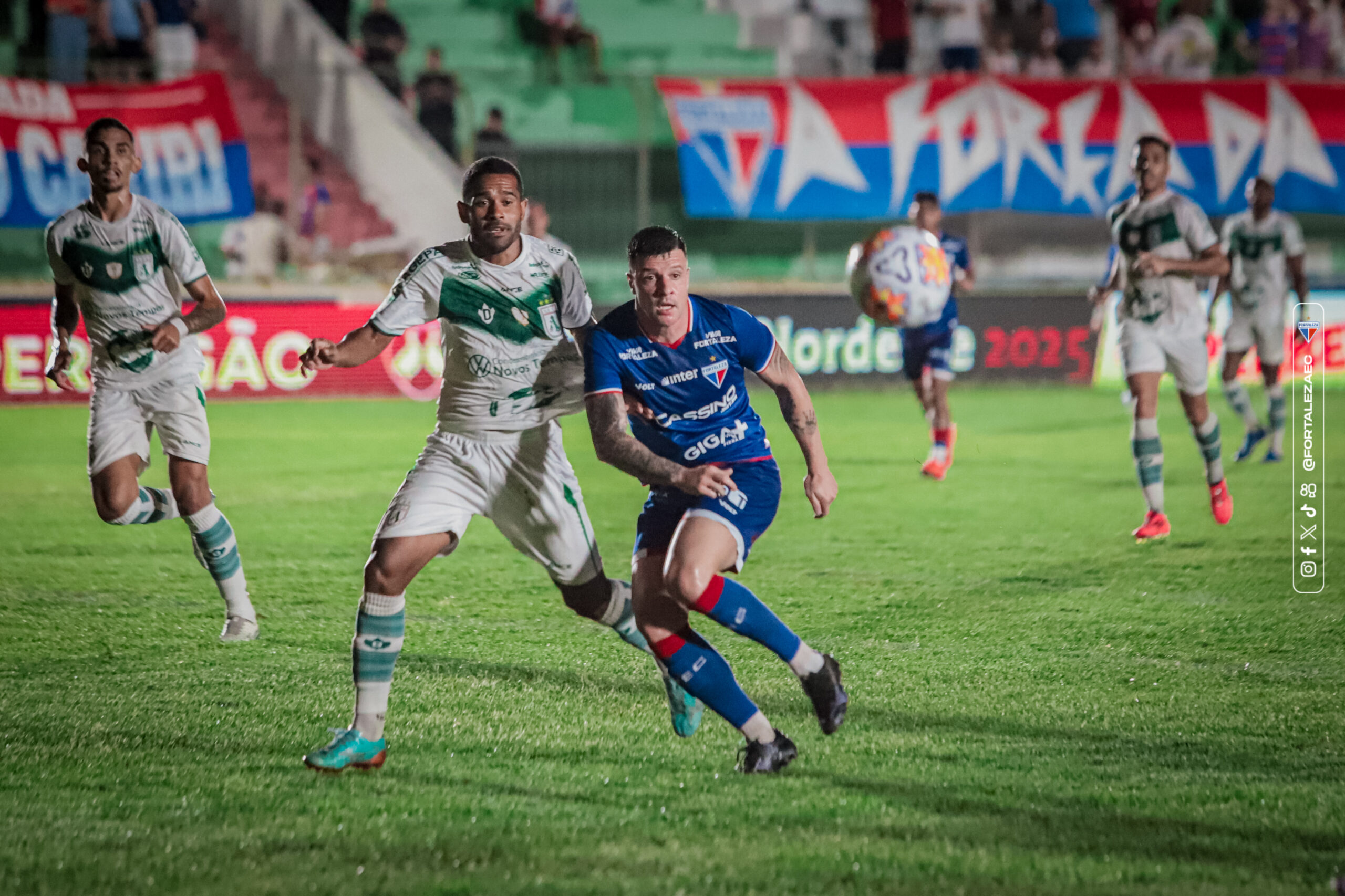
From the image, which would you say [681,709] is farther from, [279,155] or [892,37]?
[892,37]

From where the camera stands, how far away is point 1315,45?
72.6 feet

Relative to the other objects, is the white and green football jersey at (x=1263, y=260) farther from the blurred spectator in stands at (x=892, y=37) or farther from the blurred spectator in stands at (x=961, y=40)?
the blurred spectator in stands at (x=892, y=37)

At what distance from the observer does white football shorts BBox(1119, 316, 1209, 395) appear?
8.73 meters

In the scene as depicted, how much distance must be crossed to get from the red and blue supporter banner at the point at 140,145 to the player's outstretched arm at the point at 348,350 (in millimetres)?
14419

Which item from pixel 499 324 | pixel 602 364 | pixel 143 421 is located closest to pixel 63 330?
pixel 143 421

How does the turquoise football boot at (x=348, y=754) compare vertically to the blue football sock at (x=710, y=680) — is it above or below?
below

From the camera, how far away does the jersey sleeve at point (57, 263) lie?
248 inches

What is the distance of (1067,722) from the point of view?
4926 mm

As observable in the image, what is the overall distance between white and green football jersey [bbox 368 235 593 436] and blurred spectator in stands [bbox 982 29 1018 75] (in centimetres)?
1798

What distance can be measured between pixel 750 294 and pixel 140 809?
15.3 meters

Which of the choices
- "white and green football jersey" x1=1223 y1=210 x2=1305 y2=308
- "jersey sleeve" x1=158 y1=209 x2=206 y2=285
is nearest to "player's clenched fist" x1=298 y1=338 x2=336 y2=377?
"jersey sleeve" x1=158 y1=209 x2=206 y2=285

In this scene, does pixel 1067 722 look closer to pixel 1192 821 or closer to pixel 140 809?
pixel 1192 821

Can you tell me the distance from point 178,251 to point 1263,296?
9847 millimetres

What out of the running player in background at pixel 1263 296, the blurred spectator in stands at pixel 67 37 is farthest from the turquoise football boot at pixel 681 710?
the blurred spectator in stands at pixel 67 37
